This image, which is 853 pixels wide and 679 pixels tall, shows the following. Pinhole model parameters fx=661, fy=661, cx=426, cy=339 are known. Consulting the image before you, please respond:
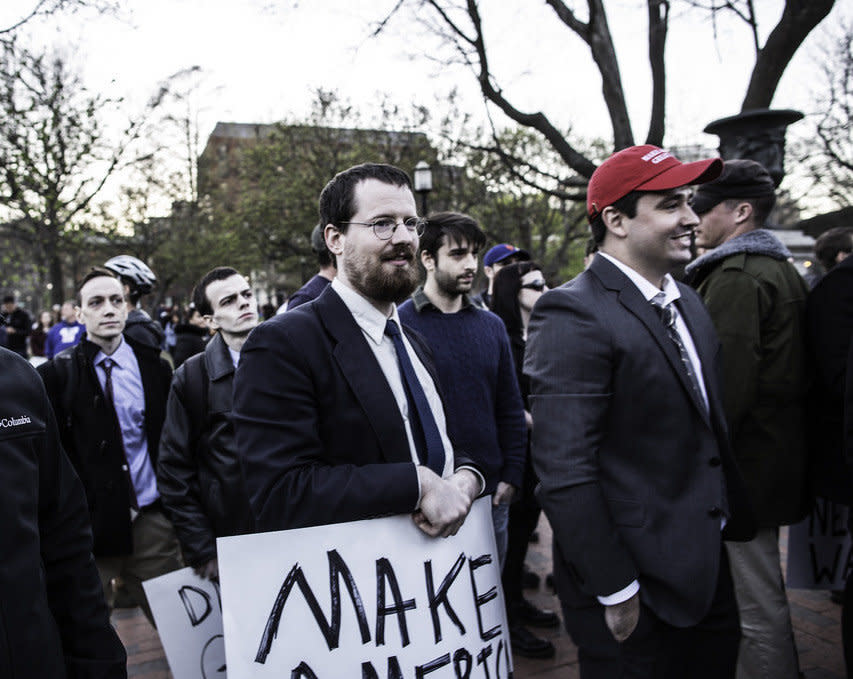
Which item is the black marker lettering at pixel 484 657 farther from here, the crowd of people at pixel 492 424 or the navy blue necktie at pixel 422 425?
the navy blue necktie at pixel 422 425

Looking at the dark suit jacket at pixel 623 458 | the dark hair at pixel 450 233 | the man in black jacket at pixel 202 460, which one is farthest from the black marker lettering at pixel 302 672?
the dark hair at pixel 450 233

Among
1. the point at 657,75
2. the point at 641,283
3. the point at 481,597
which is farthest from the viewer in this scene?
the point at 657,75

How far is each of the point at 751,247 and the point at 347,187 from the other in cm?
202

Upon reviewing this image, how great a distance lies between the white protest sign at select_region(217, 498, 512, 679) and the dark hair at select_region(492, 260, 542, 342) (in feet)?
8.89

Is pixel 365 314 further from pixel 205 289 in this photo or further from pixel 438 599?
pixel 205 289

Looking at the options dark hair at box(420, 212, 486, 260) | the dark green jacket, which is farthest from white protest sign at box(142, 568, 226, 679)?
the dark green jacket

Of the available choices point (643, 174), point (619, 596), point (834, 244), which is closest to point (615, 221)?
point (643, 174)

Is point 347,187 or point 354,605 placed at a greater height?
point 347,187

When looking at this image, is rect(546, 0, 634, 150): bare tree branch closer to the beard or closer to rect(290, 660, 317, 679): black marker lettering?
the beard

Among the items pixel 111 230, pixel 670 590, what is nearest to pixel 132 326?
pixel 670 590

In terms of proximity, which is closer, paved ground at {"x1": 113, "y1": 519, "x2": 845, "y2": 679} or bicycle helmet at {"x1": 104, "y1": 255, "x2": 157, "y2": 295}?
paved ground at {"x1": 113, "y1": 519, "x2": 845, "y2": 679}

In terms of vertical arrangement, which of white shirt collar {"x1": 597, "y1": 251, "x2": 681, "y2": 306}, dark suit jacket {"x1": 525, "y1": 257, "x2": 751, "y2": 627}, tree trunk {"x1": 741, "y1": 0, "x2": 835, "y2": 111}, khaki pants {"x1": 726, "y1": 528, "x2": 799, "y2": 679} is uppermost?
tree trunk {"x1": 741, "y1": 0, "x2": 835, "y2": 111}

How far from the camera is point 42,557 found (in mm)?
1611

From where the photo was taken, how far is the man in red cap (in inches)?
76.2
